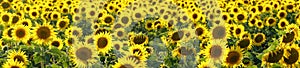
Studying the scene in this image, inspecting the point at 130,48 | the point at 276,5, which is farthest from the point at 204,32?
the point at 276,5

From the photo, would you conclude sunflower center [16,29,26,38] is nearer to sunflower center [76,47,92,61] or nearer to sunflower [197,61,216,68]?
sunflower center [76,47,92,61]

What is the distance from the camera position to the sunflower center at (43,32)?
517cm

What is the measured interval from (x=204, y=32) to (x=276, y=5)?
3.20 metres

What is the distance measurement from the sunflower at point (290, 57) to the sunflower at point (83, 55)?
1409mm

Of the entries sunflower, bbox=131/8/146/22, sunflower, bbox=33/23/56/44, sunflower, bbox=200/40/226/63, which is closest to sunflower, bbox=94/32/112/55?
sunflower, bbox=33/23/56/44

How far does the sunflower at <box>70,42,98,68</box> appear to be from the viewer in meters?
4.43

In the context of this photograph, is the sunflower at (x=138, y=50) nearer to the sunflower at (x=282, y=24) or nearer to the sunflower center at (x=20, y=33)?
the sunflower center at (x=20, y=33)

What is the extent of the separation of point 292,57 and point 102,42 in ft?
5.66

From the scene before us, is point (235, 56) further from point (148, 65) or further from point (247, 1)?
point (247, 1)

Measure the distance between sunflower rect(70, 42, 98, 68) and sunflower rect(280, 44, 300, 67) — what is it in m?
1.41

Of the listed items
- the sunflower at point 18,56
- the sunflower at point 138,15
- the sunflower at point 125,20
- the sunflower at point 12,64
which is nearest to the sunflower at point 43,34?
the sunflower at point 18,56

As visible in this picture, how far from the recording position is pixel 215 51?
4.26m

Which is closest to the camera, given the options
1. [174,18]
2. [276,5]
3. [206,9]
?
[174,18]

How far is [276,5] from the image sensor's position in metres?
9.03
